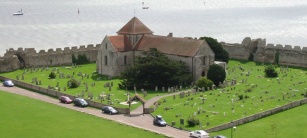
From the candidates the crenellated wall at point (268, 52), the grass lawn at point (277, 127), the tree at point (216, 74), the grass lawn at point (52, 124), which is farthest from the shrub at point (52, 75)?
the crenellated wall at point (268, 52)

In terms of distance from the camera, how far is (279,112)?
42.4 meters

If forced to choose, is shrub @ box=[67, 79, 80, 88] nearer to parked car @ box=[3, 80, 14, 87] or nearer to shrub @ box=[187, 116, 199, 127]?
parked car @ box=[3, 80, 14, 87]

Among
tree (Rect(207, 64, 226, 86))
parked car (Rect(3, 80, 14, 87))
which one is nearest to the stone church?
tree (Rect(207, 64, 226, 86))

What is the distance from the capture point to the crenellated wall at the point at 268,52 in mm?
66688

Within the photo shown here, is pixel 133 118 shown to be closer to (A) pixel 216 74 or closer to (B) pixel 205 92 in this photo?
(B) pixel 205 92

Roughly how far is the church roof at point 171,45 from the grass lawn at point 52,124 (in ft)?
60.3

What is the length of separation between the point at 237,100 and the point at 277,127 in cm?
889

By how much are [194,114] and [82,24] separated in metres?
100

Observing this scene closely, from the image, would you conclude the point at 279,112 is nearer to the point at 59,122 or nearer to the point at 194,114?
A: the point at 194,114

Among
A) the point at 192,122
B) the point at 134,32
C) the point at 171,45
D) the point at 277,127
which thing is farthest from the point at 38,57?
the point at 277,127

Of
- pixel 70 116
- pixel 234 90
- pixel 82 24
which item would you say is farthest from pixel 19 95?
pixel 82 24

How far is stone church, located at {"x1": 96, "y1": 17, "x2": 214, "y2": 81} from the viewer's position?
56750 millimetres

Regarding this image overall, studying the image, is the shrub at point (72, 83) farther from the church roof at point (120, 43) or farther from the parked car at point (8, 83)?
the church roof at point (120, 43)

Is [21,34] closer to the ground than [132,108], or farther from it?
farther from it
